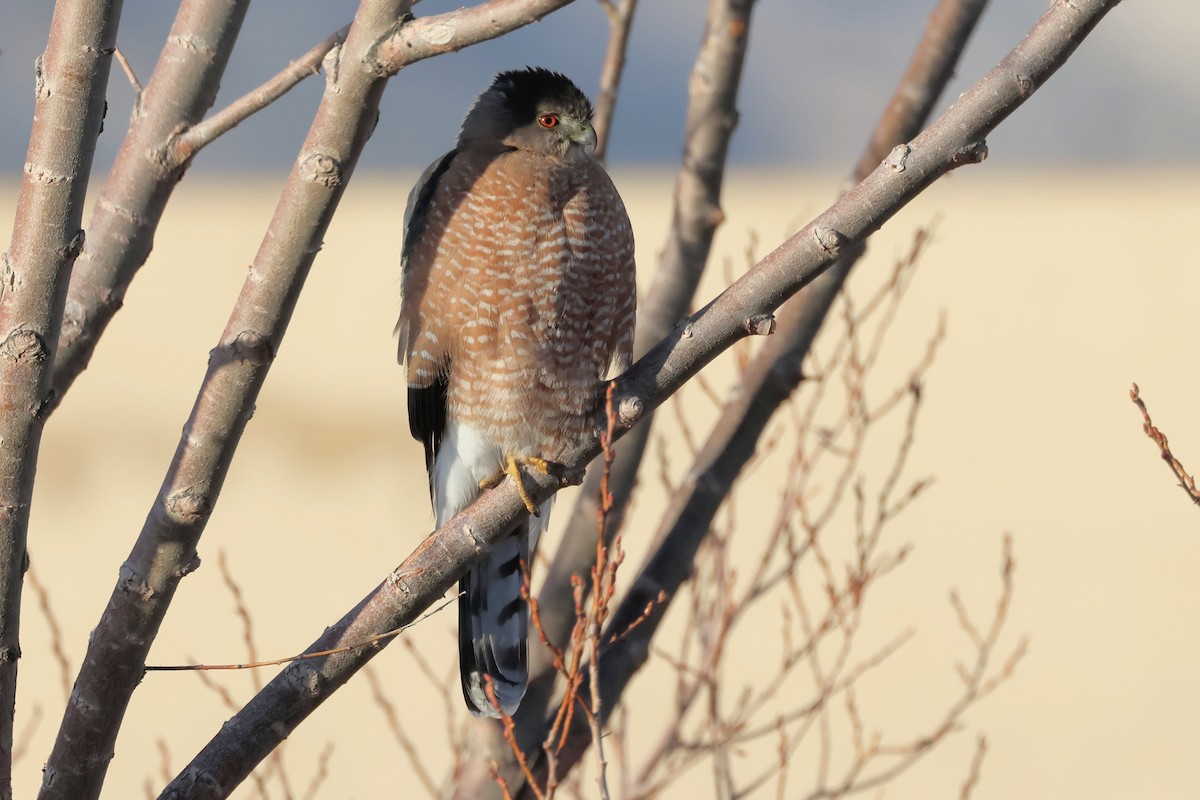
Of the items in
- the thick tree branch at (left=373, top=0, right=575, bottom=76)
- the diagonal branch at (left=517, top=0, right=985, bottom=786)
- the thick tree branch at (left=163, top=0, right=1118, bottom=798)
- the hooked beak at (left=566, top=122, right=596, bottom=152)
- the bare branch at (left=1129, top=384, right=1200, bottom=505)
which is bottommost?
the bare branch at (left=1129, top=384, right=1200, bottom=505)

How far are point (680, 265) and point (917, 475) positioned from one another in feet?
23.7

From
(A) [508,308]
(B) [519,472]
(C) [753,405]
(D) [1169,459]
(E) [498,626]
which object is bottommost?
(D) [1169,459]

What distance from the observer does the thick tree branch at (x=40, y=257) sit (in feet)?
5.64

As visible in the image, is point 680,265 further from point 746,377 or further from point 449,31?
point 449,31

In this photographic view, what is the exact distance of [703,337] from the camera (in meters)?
Result: 1.95

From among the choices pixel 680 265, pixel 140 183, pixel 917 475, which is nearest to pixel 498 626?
pixel 680 265

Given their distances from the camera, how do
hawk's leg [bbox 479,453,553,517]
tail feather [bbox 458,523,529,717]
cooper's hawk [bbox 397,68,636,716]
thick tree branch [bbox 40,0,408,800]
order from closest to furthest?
thick tree branch [bbox 40,0,408,800]
hawk's leg [bbox 479,453,553,517]
cooper's hawk [bbox 397,68,636,716]
tail feather [bbox 458,523,529,717]

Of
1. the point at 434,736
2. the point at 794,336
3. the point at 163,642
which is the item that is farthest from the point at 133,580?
the point at 163,642

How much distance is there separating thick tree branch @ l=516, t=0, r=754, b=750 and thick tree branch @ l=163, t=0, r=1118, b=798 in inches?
36.3

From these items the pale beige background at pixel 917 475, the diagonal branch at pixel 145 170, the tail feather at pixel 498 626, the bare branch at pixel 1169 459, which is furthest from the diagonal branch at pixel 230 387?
the pale beige background at pixel 917 475

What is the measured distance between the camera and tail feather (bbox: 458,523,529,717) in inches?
119

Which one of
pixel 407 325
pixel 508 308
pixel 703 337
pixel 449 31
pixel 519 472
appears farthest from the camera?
pixel 407 325

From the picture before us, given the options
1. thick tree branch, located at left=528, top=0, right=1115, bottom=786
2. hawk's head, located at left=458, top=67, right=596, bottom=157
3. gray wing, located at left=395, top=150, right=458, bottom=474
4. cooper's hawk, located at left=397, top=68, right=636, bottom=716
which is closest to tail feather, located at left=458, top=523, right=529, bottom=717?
cooper's hawk, located at left=397, top=68, right=636, bottom=716

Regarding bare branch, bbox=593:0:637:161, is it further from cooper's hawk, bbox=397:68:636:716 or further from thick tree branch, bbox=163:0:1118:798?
thick tree branch, bbox=163:0:1118:798
